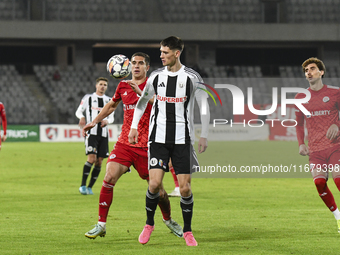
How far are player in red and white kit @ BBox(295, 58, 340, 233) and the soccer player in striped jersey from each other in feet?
4.76

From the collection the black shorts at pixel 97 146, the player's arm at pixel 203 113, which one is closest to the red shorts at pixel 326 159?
the player's arm at pixel 203 113

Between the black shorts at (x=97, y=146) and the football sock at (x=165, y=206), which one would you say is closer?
the football sock at (x=165, y=206)

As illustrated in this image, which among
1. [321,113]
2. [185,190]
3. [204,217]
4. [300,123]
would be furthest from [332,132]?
[204,217]

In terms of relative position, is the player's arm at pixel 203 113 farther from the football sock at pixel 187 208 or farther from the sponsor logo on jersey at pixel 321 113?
the sponsor logo on jersey at pixel 321 113

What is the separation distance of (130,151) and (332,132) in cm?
231

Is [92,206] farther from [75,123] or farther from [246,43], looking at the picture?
[246,43]

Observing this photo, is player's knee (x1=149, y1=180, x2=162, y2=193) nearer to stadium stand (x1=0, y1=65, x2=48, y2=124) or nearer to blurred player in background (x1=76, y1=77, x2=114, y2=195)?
blurred player in background (x1=76, y1=77, x2=114, y2=195)

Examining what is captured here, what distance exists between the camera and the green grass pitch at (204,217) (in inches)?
213

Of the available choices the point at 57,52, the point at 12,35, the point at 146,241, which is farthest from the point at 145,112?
the point at 57,52

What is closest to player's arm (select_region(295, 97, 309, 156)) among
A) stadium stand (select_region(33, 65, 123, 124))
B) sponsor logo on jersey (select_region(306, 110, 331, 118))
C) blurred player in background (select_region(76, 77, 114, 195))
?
sponsor logo on jersey (select_region(306, 110, 331, 118))

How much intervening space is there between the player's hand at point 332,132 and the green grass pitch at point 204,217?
0.71 meters

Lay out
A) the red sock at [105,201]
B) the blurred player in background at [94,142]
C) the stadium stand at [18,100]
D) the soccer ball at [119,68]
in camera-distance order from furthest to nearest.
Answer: the stadium stand at [18,100] < the blurred player in background at [94,142] < the soccer ball at [119,68] < the red sock at [105,201]

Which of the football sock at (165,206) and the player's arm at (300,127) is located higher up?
the player's arm at (300,127)

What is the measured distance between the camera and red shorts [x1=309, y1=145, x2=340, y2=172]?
20.0ft
